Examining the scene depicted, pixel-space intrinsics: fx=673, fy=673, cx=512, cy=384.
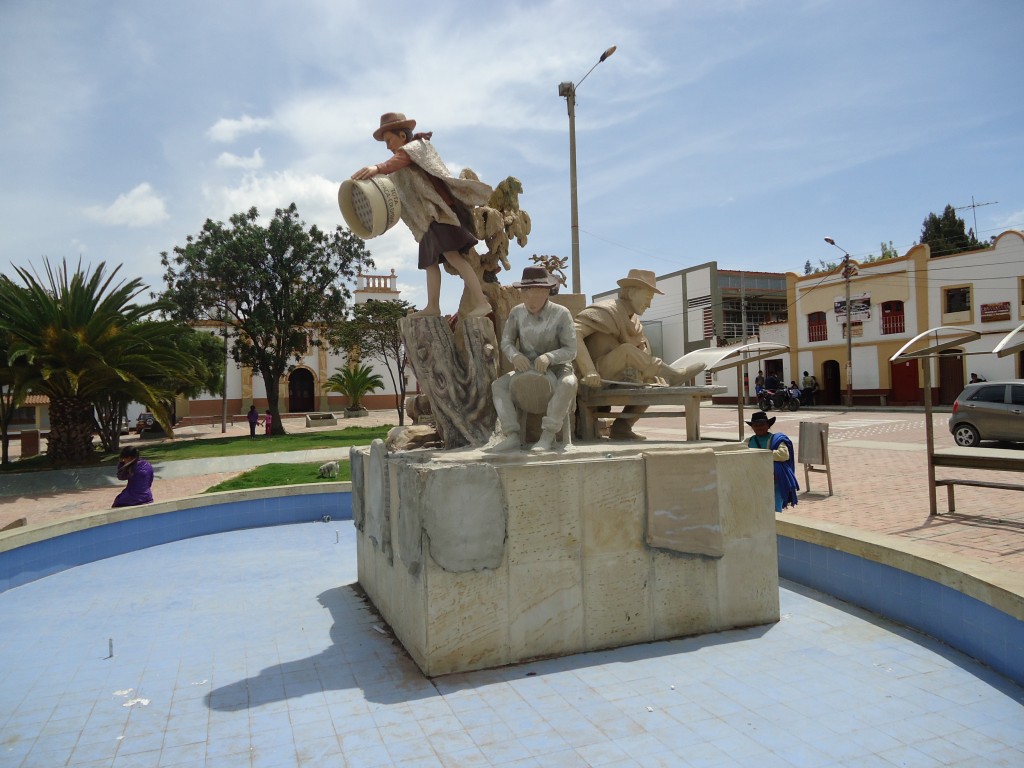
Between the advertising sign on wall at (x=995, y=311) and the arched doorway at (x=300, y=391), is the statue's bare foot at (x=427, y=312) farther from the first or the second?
the arched doorway at (x=300, y=391)

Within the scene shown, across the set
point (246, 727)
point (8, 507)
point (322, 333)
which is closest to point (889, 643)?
point (246, 727)

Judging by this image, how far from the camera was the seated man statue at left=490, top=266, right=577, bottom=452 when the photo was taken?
4.89 m

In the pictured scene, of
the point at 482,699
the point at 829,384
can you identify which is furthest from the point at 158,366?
the point at 829,384

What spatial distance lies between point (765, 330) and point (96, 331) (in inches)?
1191

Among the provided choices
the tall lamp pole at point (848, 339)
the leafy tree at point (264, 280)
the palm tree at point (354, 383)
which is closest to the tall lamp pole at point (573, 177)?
the leafy tree at point (264, 280)

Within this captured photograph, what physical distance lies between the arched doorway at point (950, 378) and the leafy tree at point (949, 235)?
14.0 m

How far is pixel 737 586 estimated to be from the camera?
504 cm

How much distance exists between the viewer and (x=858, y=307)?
102 ft

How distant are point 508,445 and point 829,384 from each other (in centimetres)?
3217

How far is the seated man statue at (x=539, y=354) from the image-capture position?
489cm

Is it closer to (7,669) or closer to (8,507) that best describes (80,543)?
(7,669)

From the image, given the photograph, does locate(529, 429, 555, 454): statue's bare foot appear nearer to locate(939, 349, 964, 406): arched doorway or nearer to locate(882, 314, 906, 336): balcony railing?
locate(939, 349, 964, 406): arched doorway

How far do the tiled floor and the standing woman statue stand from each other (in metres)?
2.95

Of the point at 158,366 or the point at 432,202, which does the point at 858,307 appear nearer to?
the point at 158,366
